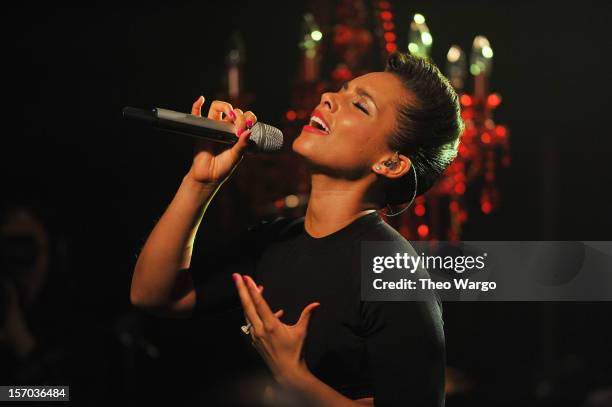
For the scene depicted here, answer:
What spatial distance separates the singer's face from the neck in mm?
24

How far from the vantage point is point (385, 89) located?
1391mm

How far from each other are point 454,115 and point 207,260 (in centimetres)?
56

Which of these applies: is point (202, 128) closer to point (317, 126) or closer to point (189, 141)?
→ point (317, 126)

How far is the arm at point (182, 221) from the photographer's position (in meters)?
1.35

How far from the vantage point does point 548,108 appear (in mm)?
3854

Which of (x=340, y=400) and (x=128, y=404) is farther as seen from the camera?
(x=128, y=404)

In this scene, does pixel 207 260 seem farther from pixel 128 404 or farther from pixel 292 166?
pixel 128 404

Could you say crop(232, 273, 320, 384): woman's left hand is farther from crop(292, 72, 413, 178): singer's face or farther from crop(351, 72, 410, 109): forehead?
crop(351, 72, 410, 109): forehead

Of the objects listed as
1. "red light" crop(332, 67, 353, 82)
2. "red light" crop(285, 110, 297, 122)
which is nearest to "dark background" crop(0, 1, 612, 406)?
"red light" crop(332, 67, 353, 82)

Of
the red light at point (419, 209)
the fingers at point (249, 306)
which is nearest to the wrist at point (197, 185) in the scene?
the fingers at point (249, 306)

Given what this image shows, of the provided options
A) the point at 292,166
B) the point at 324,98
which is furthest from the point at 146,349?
the point at 324,98

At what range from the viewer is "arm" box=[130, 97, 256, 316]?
135 cm
